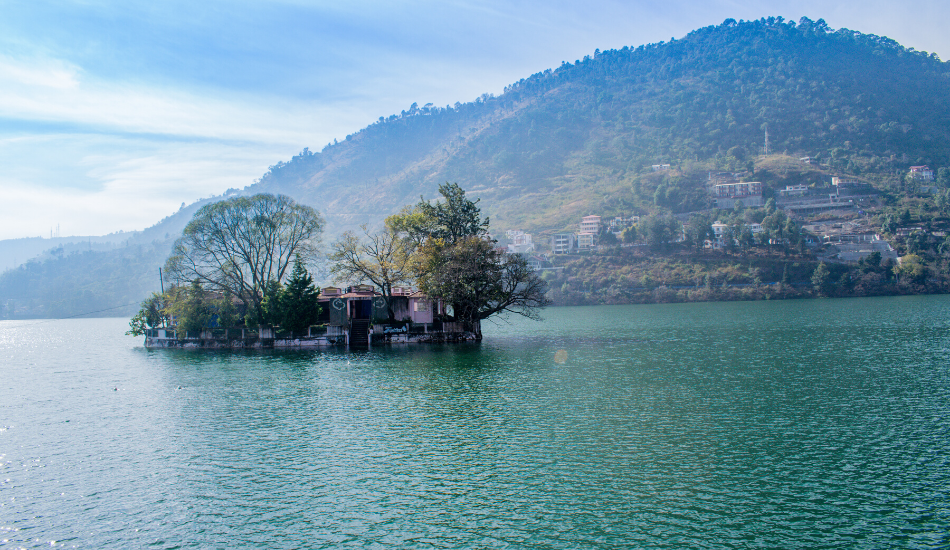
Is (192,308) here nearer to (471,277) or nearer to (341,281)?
(341,281)

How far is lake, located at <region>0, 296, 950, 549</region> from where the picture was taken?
49.3ft

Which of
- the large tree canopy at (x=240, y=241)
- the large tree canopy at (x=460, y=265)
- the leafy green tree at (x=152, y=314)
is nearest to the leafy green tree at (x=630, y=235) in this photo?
the large tree canopy at (x=460, y=265)

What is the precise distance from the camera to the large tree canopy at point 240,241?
217 feet

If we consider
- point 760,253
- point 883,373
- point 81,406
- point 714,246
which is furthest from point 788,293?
point 81,406

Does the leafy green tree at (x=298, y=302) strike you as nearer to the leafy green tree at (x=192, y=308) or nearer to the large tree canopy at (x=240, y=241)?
the large tree canopy at (x=240, y=241)

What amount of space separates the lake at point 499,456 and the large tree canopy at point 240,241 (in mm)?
25112

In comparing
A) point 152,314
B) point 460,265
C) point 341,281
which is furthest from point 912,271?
point 152,314

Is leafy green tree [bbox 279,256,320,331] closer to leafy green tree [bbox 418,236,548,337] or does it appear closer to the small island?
the small island

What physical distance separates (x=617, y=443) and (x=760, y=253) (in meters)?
149

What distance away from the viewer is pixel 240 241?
69125 millimetres

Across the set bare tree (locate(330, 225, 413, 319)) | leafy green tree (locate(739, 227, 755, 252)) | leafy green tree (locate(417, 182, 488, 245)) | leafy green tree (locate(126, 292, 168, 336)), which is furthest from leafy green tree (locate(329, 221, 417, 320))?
leafy green tree (locate(739, 227, 755, 252))

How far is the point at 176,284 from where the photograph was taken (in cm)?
6962

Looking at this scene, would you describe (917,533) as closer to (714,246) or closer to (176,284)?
(176,284)

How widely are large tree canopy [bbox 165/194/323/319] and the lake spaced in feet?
82.4
